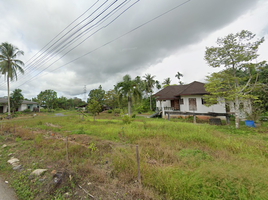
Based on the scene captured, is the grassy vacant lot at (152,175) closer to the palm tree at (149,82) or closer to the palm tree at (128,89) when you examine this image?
the palm tree at (128,89)

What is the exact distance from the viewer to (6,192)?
2592 millimetres

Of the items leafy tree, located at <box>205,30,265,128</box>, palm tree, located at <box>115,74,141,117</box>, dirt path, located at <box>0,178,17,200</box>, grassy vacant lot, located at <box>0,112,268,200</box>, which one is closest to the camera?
grassy vacant lot, located at <box>0,112,268,200</box>

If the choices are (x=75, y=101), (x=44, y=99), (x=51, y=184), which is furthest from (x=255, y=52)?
(x=75, y=101)

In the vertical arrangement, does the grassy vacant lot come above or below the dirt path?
above

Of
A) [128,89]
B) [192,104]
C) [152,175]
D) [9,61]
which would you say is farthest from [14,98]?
[192,104]

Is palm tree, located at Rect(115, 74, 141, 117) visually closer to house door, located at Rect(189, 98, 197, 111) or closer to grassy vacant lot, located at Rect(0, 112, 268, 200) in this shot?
house door, located at Rect(189, 98, 197, 111)

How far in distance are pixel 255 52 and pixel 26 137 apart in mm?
16588

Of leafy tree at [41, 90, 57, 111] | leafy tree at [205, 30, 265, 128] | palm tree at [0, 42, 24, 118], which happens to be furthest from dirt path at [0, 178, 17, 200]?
leafy tree at [41, 90, 57, 111]

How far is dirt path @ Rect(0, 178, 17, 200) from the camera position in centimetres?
245

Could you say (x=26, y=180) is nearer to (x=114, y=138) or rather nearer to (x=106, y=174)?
(x=106, y=174)

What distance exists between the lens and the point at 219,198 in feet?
6.27

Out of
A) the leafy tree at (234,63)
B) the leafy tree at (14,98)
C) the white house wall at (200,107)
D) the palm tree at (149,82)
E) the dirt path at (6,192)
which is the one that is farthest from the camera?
the palm tree at (149,82)

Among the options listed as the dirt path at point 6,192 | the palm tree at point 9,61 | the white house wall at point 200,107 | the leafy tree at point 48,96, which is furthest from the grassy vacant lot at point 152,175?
the leafy tree at point 48,96

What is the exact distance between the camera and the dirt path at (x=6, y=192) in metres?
2.45
